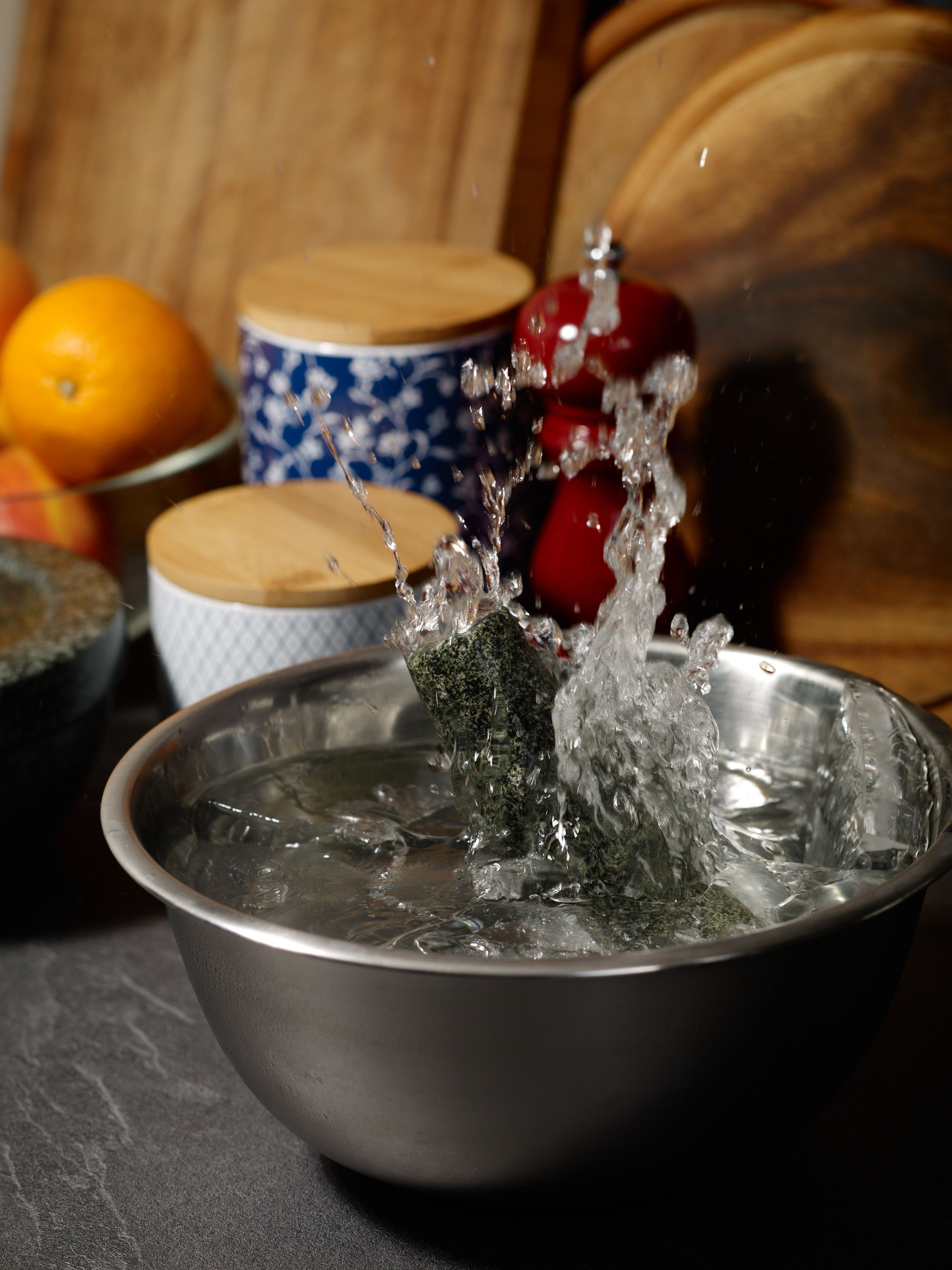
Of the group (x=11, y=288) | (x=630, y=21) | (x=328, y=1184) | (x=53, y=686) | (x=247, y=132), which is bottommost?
(x=328, y=1184)

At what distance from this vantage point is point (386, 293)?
0.98 metres

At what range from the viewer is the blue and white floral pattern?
0.92 metres

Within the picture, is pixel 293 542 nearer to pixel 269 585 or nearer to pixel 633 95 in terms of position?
pixel 269 585

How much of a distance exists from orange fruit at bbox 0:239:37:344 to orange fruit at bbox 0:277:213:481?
91mm

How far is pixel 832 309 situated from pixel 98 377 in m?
0.55

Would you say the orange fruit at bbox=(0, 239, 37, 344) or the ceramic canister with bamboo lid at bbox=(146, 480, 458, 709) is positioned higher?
the orange fruit at bbox=(0, 239, 37, 344)

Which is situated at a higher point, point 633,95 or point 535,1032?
point 633,95

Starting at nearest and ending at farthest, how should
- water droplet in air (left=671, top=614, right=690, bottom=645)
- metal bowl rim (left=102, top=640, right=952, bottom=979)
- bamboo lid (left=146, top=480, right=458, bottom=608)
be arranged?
1. metal bowl rim (left=102, top=640, right=952, bottom=979)
2. water droplet in air (left=671, top=614, right=690, bottom=645)
3. bamboo lid (left=146, top=480, right=458, bottom=608)

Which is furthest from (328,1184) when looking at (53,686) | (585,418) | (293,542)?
(585,418)

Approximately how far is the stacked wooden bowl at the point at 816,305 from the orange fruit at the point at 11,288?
0.51 meters

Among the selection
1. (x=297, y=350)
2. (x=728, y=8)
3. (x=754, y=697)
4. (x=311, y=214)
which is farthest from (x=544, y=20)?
(x=754, y=697)

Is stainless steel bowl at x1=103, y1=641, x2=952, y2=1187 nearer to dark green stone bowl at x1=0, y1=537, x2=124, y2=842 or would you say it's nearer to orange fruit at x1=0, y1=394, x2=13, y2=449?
dark green stone bowl at x1=0, y1=537, x2=124, y2=842

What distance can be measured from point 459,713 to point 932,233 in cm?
55

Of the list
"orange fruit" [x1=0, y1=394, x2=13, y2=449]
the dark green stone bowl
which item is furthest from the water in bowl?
"orange fruit" [x1=0, y1=394, x2=13, y2=449]
